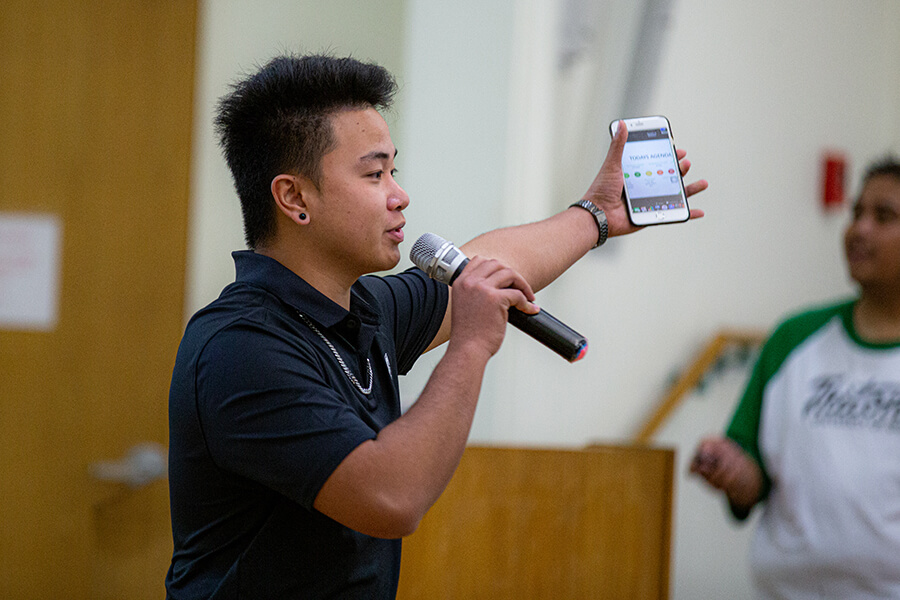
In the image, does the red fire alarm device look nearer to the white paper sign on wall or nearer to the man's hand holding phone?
the man's hand holding phone

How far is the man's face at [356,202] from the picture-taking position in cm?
116

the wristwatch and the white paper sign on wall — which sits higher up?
the wristwatch

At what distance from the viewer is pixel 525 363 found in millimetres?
2561

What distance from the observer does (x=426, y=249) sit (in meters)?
1.20

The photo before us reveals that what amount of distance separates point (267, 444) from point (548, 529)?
1337mm

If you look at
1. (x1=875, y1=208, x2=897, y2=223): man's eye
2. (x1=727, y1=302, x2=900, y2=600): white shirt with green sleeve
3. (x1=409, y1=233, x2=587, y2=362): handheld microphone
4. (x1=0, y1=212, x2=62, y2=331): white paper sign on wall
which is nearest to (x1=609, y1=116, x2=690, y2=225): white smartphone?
(x1=409, y1=233, x2=587, y2=362): handheld microphone

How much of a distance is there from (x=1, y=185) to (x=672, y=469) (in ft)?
5.86

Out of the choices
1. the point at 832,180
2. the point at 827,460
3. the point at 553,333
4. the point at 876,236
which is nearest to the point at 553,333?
the point at 553,333

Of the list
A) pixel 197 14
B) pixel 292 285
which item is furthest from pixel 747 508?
pixel 197 14

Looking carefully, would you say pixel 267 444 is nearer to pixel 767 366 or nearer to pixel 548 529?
pixel 548 529

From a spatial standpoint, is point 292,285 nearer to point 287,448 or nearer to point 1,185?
point 287,448

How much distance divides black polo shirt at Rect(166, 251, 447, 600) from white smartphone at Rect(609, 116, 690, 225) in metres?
0.59

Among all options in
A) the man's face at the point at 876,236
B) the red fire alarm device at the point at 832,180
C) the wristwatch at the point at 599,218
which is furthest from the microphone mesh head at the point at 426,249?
the red fire alarm device at the point at 832,180

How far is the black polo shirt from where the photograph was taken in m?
0.95
